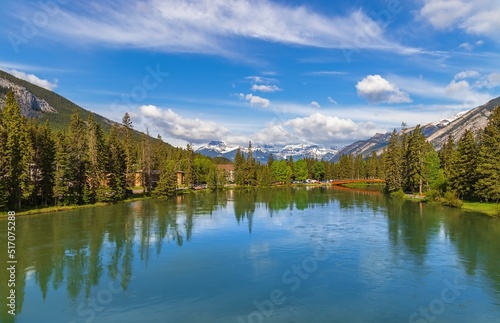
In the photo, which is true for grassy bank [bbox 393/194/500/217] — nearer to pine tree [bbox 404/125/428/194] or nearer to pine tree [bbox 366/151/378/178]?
pine tree [bbox 404/125/428/194]

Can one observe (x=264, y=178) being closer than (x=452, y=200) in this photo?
No

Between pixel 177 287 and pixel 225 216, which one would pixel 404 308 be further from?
pixel 225 216

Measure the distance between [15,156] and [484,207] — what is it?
73821mm

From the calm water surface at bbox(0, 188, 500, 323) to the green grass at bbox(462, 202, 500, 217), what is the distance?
7.89m

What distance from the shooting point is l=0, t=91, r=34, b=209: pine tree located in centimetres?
5145

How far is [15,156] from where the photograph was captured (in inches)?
2068

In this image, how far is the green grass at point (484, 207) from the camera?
54.3 metres

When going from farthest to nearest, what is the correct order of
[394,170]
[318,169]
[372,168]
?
[318,169]
[372,168]
[394,170]

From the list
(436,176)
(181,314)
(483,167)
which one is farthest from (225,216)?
(436,176)

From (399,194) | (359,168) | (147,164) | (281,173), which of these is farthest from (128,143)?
(359,168)

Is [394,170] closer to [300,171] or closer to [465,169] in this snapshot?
[465,169]

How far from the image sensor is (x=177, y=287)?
23.8 metres

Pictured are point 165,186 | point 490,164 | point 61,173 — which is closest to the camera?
point 490,164

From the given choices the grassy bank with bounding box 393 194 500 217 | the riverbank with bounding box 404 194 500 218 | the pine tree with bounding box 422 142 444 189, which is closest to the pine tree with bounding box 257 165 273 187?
the pine tree with bounding box 422 142 444 189
